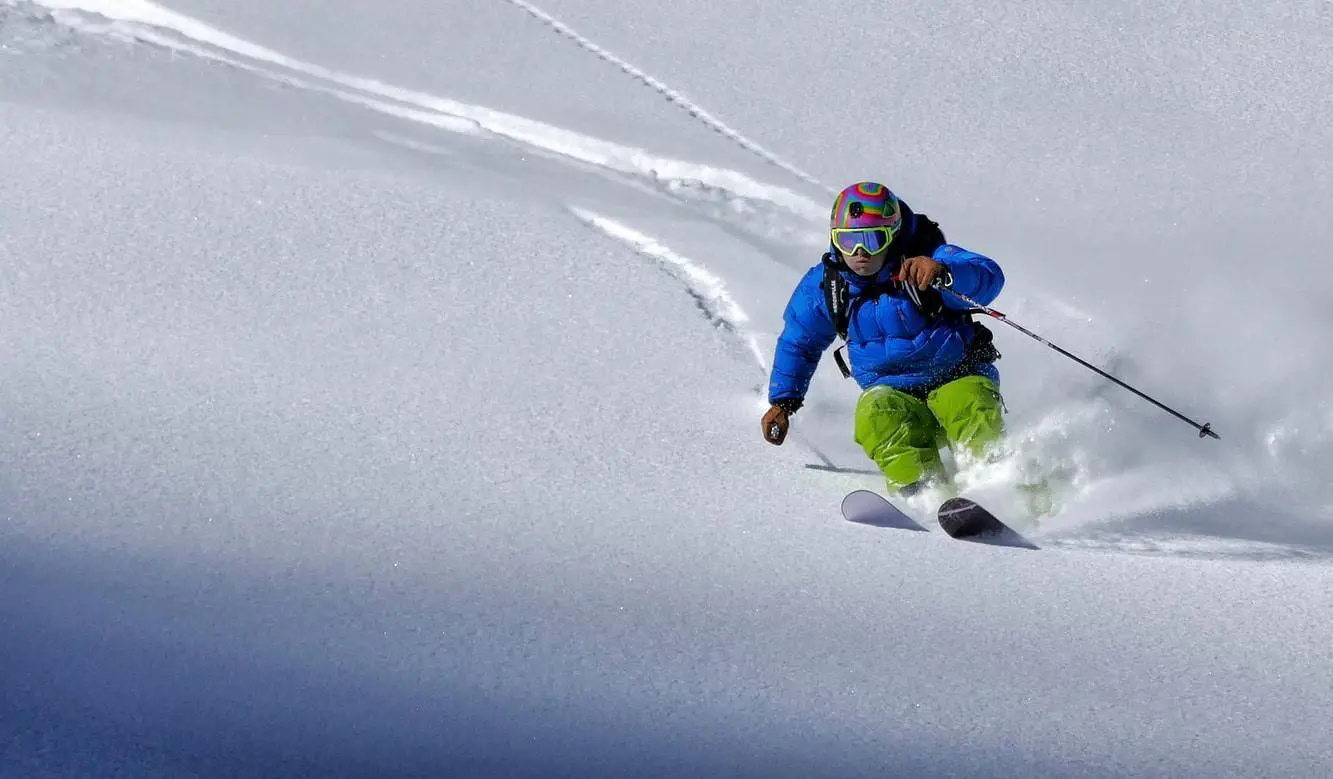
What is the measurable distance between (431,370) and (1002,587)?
9.60 feet

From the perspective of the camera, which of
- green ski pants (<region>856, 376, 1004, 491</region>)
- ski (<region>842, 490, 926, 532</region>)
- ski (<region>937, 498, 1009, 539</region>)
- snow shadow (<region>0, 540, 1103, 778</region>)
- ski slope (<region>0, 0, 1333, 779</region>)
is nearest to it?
snow shadow (<region>0, 540, 1103, 778</region>)

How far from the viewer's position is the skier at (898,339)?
18.1 ft

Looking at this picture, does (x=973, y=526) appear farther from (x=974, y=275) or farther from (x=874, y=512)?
(x=974, y=275)

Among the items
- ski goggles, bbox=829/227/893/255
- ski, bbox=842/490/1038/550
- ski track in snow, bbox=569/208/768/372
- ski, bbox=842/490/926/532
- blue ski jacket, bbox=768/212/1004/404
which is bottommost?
ski, bbox=842/490/1038/550

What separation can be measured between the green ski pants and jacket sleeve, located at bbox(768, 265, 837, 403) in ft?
1.31

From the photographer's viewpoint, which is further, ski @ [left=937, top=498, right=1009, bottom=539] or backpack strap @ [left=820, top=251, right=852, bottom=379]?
backpack strap @ [left=820, top=251, right=852, bottom=379]

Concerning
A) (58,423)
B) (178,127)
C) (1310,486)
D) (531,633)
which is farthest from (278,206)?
(1310,486)

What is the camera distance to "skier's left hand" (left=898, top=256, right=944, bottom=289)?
5.56 meters

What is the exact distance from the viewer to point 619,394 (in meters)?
6.35

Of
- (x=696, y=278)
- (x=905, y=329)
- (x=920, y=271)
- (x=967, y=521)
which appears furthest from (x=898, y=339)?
(x=696, y=278)

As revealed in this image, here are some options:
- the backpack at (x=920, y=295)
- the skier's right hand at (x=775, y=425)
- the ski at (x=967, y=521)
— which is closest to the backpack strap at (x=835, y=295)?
the backpack at (x=920, y=295)

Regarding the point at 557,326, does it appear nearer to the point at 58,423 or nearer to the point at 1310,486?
the point at 58,423

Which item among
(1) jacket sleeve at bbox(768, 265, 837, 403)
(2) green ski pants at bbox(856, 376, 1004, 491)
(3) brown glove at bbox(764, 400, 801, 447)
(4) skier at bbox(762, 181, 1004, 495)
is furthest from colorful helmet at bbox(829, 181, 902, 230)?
(3) brown glove at bbox(764, 400, 801, 447)

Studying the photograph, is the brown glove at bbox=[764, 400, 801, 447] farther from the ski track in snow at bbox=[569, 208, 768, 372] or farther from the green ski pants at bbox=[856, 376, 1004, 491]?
the ski track in snow at bbox=[569, 208, 768, 372]
